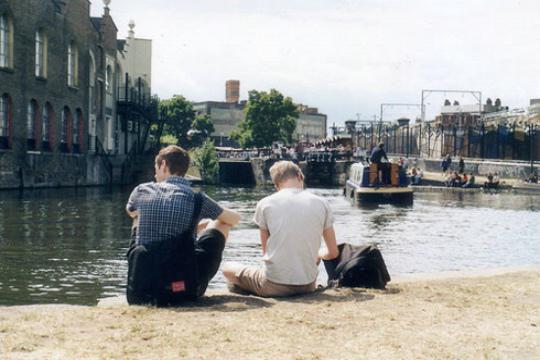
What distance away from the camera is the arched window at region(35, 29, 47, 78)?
113 ft

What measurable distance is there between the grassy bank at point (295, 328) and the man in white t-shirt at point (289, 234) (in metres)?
0.18

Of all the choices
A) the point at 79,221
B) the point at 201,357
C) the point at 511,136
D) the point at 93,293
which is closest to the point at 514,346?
the point at 201,357

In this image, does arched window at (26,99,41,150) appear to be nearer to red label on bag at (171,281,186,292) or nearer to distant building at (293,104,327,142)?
red label on bag at (171,281,186,292)

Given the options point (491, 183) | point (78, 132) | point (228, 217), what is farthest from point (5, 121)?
point (228, 217)

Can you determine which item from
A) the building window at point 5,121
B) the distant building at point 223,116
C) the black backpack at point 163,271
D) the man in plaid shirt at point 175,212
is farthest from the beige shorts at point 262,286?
the distant building at point 223,116

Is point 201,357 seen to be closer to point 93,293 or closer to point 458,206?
point 93,293

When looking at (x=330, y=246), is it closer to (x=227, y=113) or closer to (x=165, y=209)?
(x=165, y=209)

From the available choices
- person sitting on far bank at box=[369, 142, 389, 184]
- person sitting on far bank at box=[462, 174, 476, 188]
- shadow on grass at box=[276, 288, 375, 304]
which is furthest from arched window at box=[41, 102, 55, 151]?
shadow on grass at box=[276, 288, 375, 304]

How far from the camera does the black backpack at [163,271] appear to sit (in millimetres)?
5441

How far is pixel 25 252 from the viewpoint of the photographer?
11.9 metres

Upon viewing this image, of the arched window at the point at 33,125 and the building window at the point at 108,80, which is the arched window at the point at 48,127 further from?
the building window at the point at 108,80

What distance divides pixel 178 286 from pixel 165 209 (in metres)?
0.59

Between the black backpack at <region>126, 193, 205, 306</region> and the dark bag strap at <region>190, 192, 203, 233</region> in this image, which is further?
the dark bag strap at <region>190, 192, 203, 233</region>

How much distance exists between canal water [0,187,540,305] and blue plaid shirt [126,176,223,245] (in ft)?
8.69
